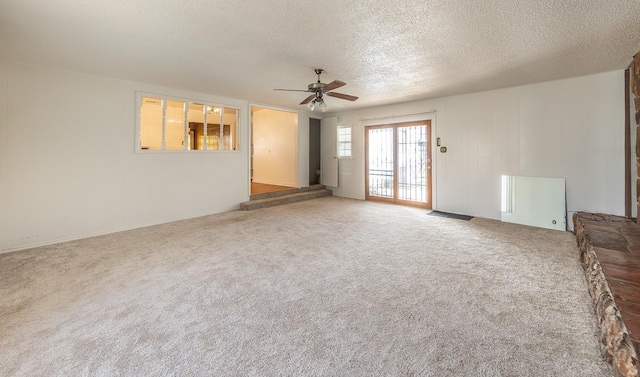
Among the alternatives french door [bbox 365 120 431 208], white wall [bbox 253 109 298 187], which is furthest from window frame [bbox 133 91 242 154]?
french door [bbox 365 120 431 208]

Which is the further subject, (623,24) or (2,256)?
(2,256)

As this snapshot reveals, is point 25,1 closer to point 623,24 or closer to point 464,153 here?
point 623,24

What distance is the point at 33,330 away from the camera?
187 cm

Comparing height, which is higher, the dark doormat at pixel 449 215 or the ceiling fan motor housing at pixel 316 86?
the ceiling fan motor housing at pixel 316 86

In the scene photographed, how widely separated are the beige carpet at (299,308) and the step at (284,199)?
2.27 metres

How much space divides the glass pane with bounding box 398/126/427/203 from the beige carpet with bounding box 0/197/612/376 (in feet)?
8.23

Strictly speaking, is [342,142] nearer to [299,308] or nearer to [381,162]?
[381,162]

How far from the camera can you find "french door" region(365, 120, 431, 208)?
618cm

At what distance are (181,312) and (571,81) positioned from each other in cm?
610

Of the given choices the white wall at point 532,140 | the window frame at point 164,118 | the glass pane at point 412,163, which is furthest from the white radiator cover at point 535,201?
the window frame at point 164,118

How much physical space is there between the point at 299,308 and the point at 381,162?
5.42 metres

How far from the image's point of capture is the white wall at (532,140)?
13.3 feet

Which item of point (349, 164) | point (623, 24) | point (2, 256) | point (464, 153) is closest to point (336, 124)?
point (349, 164)

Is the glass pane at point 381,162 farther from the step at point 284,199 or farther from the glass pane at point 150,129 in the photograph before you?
the glass pane at point 150,129
